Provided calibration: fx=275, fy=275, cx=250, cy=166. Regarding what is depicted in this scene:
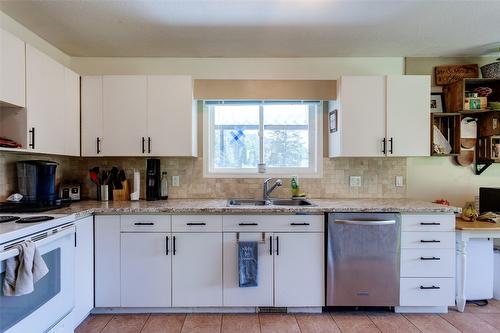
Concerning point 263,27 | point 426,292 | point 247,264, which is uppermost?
point 263,27

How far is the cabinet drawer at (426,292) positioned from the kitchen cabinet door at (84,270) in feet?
8.15

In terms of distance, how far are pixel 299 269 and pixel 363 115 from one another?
150 centimetres

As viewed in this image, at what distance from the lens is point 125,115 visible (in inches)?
101

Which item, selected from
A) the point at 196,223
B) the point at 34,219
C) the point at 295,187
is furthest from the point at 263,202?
the point at 34,219

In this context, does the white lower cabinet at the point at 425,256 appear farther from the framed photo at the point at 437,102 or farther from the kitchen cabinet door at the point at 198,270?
the kitchen cabinet door at the point at 198,270

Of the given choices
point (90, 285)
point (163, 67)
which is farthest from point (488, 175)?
point (90, 285)

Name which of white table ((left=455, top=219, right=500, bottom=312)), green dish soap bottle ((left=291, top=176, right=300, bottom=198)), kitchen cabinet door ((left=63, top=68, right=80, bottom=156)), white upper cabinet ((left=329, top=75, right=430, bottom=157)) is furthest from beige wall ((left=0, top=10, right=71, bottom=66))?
white table ((left=455, top=219, right=500, bottom=312))

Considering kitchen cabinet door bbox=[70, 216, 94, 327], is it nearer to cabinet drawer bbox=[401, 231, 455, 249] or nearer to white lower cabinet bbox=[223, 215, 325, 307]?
white lower cabinet bbox=[223, 215, 325, 307]

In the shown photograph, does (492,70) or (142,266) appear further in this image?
(492,70)

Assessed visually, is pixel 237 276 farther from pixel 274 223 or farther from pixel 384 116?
pixel 384 116

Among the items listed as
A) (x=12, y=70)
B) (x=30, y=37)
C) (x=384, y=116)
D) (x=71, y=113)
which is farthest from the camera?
(x=384, y=116)

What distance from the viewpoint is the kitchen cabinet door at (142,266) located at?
222 centimetres

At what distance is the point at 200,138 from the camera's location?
9.57 ft

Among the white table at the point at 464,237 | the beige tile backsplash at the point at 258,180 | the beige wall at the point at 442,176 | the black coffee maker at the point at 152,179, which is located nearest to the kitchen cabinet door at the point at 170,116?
the black coffee maker at the point at 152,179
